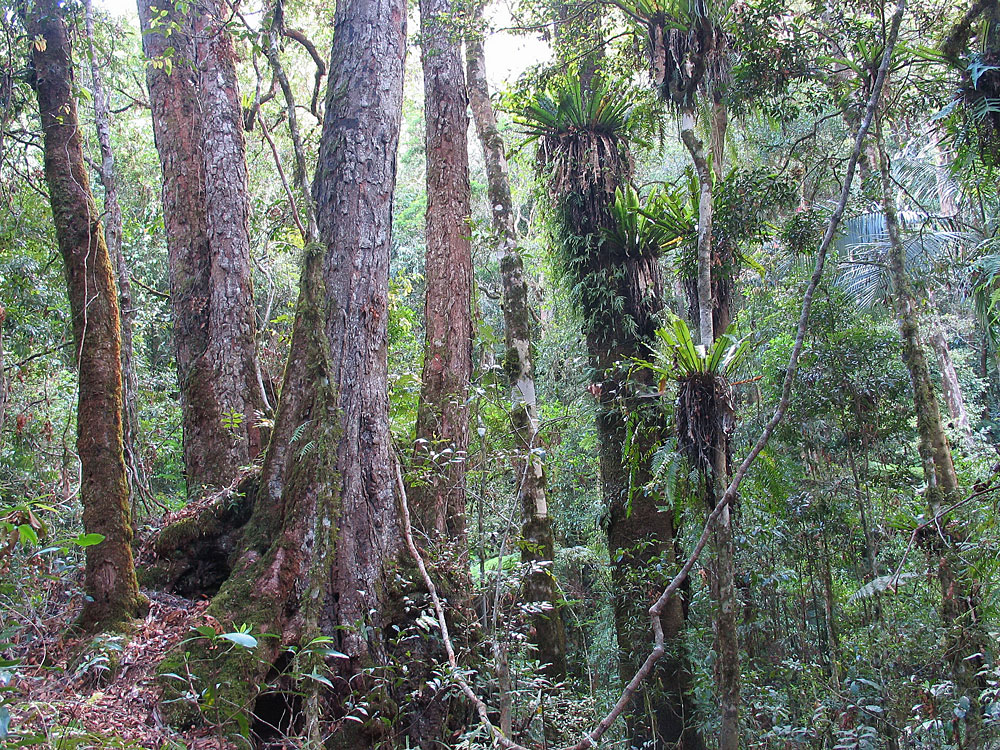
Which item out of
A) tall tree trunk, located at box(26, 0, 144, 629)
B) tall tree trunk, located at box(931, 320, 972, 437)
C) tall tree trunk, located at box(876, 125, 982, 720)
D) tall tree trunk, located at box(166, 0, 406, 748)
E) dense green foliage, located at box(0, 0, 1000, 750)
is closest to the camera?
tall tree trunk, located at box(26, 0, 144, 629)

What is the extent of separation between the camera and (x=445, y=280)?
19.6 feet

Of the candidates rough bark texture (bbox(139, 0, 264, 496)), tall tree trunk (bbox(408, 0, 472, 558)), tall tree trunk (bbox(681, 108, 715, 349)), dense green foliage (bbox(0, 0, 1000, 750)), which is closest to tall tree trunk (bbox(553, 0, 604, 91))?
dense green foliage (bbox(0, 0, 1000, 750))

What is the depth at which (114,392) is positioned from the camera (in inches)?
115

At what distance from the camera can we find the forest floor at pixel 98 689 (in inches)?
80.0

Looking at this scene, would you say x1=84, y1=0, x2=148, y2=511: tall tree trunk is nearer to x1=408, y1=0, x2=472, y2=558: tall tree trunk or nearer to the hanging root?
x1=408, y1=0, x2=472, y2=558: tall tree trunk

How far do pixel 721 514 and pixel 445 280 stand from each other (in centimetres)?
313

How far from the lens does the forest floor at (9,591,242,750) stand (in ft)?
6.66

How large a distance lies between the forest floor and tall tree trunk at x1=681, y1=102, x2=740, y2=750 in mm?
3465

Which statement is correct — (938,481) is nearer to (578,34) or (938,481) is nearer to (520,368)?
(520,368)

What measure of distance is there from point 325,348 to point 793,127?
1481cm

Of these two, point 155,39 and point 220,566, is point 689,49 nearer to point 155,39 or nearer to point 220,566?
point 155,39

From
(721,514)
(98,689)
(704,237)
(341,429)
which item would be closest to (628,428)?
(721,514)

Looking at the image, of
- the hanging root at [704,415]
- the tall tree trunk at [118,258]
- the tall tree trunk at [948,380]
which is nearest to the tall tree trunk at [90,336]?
the tall tree trunk at [118,258]

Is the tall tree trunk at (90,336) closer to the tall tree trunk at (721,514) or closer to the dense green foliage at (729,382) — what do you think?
the dense green foliage at (729,382)
